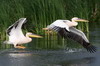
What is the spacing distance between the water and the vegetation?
2.11 m

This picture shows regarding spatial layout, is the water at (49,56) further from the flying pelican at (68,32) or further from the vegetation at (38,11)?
the vegetation at (38,11)

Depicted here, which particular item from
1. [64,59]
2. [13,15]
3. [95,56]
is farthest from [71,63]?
[13,15]

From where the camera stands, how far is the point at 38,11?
63.0 feet

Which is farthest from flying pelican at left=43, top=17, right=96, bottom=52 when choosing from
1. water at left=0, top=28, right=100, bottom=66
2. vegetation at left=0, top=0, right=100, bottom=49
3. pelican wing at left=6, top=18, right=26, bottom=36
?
vegetation at left=0, top=0, right=100, bottom=49

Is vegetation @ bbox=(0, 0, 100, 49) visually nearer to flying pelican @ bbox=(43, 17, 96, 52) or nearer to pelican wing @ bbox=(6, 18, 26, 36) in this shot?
pelican wing @ bbox=(6, 18, 26, 36)

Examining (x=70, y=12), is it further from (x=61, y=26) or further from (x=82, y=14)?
(x=61, y=26)

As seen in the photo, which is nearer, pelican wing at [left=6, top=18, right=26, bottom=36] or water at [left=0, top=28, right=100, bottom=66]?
water at [left=0, top=28, right=100, bottom=66]

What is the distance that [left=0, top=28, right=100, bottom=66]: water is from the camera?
12.5 m

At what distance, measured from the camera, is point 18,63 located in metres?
12.4

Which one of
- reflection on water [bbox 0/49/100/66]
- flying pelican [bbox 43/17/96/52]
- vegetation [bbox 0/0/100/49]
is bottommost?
reflection on water [bbox 0/49/100/66]

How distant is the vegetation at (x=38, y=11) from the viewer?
17750 mm

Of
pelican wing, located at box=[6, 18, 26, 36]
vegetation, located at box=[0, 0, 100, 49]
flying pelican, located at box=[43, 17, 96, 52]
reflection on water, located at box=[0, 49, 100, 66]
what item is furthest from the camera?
vegetation, located at box=[0, 0, 100, 49]

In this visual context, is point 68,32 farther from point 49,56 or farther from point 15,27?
point 15,27

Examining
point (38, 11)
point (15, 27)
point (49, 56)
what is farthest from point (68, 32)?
point (38, 11)
